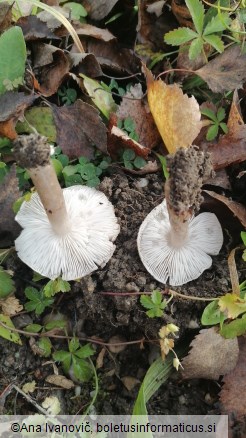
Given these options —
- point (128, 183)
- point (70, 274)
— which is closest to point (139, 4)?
point (128, 183)

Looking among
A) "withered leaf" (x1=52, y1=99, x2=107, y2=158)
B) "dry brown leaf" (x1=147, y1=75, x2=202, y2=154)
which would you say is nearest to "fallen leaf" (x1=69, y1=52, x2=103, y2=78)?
"withered leaf" (x1=52, y1=99, x2=107, y2=158)

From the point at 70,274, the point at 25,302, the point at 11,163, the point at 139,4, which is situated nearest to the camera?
the point at 70,274

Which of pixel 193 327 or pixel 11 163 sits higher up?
pixel 11 163

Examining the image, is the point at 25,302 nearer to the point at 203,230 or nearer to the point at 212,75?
the point at 203,230

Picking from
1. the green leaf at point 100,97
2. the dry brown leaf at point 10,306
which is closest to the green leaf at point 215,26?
the green leaf at point 100,97

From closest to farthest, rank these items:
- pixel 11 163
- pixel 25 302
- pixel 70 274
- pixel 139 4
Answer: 1. pixel 70 274
2. pixel 25 302
3. pixel 11 163
4. pixel 139 4

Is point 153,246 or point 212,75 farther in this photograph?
point 212,75

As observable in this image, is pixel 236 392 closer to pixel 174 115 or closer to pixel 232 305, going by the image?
pixel 232 305

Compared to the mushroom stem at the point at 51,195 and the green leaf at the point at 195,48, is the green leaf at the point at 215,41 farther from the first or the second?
the mushroom stem at the point at 51,195
